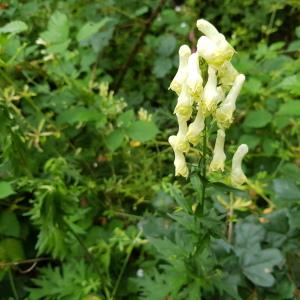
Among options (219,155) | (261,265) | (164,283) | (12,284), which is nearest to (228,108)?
(219,155)

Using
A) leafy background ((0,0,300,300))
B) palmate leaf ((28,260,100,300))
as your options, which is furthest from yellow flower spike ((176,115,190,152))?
palmate leaf ((28,260,100,300))

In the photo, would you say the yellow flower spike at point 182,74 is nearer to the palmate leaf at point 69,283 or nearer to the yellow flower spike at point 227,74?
the yellow flower spike at point 227,74

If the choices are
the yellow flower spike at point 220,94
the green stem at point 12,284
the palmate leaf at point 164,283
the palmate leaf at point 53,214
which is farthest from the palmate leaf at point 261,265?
the green stem at point 12,284

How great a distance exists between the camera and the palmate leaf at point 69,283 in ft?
6.13

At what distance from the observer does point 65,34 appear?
219 cm

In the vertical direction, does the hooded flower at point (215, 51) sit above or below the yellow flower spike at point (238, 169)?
above

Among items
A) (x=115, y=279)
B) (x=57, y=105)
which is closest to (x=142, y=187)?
(x=115, y=279)

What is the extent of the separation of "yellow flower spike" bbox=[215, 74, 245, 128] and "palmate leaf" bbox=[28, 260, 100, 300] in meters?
0.88

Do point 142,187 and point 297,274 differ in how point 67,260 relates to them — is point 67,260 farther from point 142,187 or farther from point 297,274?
point 297,274

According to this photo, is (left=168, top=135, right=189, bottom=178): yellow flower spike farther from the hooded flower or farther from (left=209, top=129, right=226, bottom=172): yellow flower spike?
the hooded flower

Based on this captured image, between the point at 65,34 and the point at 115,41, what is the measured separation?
2.54 ft

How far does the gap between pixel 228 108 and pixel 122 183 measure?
1068 mm

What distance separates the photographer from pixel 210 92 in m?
1.15

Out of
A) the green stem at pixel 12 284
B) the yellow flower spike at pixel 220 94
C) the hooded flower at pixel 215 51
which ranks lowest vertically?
the green stem at pixel 12 284
